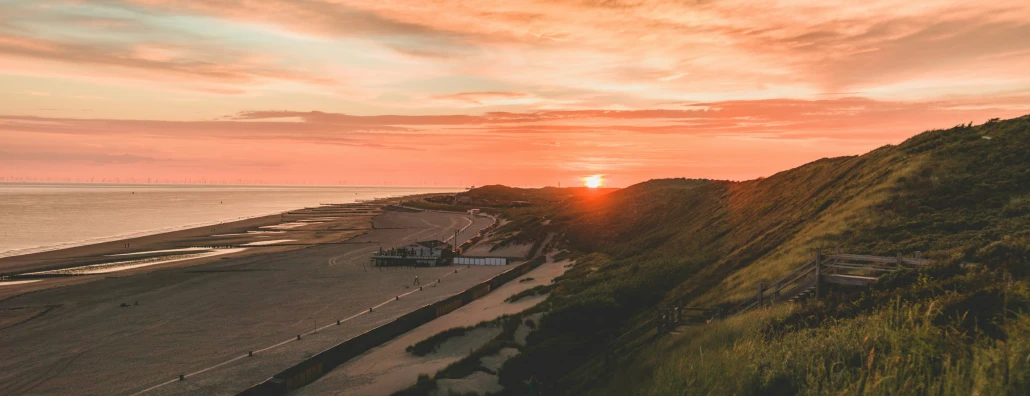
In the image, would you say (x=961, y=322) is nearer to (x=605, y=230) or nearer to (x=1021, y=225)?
(x=1021, y=225)

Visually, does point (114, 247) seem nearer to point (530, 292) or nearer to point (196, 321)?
point (196, 321)

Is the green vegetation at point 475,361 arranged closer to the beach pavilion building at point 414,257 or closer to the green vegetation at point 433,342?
the green vegetation at point 433,342

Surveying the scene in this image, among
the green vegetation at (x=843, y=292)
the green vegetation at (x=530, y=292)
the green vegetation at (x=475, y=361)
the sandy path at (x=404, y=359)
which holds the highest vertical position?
the green vegetation at (x=843, y=292)

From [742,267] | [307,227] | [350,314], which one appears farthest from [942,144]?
[307,227]

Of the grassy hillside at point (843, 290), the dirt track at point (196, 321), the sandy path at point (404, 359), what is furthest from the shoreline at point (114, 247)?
the grassy hillside at point (843, 290)

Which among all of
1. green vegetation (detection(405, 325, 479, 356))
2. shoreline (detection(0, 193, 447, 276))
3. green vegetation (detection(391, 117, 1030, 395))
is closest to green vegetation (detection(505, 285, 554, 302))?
green vegetation (detection(391, 117, 1030, 395))

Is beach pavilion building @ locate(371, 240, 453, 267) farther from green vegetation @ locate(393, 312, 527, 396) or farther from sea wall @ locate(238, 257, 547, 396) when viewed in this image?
green vegetation @ locate(393, 312, 527, 396)
